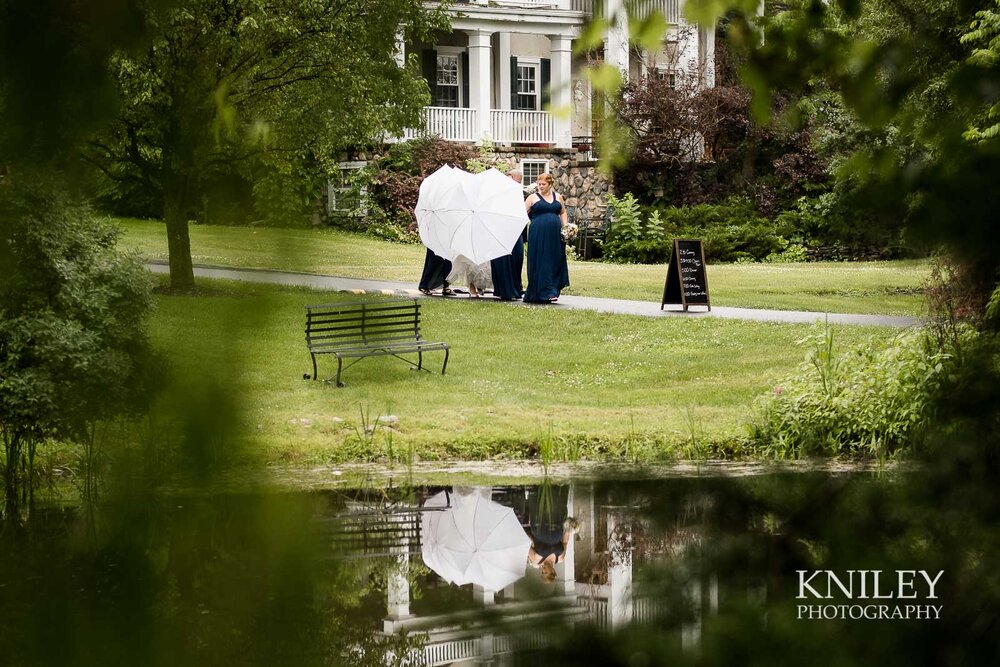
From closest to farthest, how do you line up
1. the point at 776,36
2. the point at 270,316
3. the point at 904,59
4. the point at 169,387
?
the point at 270,316 → the point at 169,387 → the point at 904,59 → the point at 776,36

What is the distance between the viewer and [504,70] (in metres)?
27.9

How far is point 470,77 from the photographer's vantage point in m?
27.0

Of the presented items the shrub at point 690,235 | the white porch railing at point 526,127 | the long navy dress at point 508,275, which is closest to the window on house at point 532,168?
the white porch railing at point 526,127

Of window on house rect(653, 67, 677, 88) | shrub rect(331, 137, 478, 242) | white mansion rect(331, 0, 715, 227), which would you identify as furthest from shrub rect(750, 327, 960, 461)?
window on house rect(653, 67, 677, 88)

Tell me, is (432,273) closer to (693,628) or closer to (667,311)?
(667,311)

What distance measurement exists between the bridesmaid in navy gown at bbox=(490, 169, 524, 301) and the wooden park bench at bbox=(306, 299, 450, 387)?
3556mm

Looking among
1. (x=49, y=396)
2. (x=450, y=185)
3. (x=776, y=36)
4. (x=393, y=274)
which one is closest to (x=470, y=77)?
(x=393, y=274)

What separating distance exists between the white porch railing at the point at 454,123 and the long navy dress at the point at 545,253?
1037cm

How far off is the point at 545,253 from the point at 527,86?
47.0 feet

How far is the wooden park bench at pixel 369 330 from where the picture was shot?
139cm

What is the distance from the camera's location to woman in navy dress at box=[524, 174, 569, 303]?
619 inches

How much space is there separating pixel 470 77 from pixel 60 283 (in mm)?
20621

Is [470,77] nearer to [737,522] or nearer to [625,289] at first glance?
[625,289]

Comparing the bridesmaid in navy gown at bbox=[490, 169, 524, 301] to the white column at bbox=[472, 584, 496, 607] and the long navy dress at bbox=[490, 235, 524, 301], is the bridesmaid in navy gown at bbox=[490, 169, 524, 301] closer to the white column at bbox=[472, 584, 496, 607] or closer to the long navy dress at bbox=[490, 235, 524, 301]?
the long navy dress at bbox=[490, 235, 524, 301]
